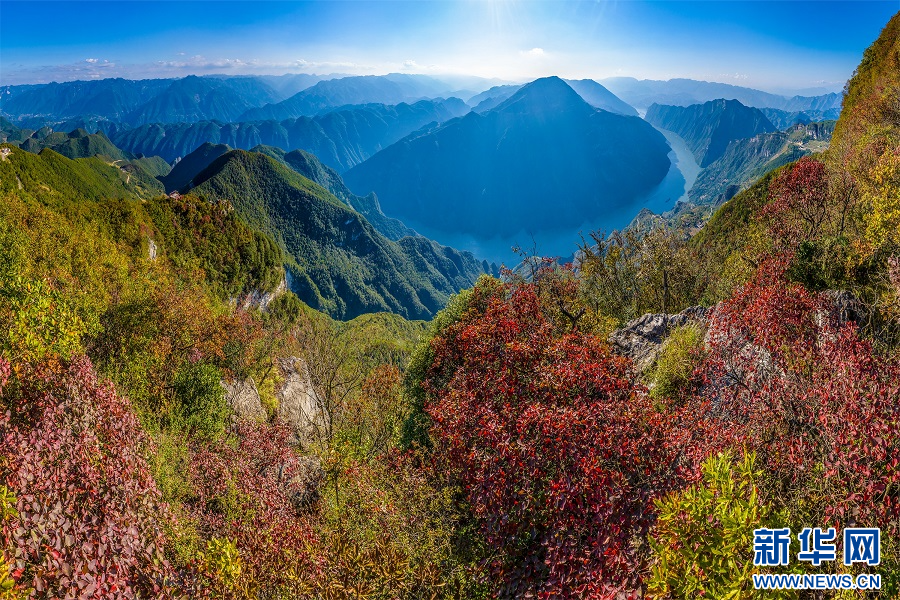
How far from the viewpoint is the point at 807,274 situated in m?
23.5

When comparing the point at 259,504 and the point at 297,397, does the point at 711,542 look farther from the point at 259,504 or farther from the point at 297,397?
the point at 297,397

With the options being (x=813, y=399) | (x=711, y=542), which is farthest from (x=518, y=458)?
(x=813, y=399)

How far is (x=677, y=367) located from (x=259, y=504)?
1971 cm

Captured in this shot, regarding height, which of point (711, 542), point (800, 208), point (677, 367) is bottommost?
point (677, 367)

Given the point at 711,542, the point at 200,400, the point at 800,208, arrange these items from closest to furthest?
the point at 711,542, the point at 800,208, the point at 200,400

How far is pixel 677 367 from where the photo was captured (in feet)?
64.4

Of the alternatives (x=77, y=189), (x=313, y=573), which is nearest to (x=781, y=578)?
(x=313, y=573)

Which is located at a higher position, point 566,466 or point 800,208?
point 800,208

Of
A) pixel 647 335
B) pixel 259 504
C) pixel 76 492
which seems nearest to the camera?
pixel 76 492

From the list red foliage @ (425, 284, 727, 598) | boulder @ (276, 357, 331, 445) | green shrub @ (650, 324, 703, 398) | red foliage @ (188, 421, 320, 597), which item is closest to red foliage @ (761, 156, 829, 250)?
green shrub @ (650, 324, 703, 398)

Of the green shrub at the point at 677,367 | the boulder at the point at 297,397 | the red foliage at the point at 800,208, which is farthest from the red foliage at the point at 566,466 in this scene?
the boulder at the point at 297,397

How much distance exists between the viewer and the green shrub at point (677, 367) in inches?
760

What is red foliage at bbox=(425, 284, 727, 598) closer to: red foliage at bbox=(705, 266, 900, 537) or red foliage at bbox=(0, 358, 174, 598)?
red foliage at bbox=(705, 266, 900, 537)

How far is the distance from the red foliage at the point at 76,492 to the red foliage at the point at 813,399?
16896mm
